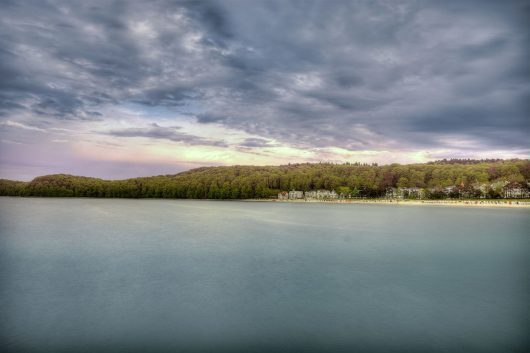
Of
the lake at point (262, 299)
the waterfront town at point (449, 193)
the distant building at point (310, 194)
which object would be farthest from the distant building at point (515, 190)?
the lake at point (262, 299)

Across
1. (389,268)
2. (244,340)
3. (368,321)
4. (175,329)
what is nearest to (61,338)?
(175,329)

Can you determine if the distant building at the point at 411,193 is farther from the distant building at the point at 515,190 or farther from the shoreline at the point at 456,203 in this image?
the distant building at the point at 515,190

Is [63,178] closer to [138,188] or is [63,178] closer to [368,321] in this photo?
[138,188]

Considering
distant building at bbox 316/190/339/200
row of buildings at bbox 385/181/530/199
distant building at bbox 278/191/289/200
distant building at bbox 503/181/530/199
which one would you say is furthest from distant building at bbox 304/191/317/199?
distant building at bbox 503/181/530/199

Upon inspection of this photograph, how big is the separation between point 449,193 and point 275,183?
64.5 meters

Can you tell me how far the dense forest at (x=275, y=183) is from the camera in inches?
5172

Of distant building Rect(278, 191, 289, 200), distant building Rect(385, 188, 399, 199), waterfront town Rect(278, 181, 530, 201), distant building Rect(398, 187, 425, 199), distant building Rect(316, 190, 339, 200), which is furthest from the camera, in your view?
distant building Rect(278, 191, 289, 200)

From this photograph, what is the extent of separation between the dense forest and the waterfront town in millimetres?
2382

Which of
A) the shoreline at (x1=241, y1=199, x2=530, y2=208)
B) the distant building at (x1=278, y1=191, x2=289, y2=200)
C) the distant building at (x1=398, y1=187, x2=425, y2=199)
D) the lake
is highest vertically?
the distant building at (x1=398, y1=187, x2=425, y2=199)

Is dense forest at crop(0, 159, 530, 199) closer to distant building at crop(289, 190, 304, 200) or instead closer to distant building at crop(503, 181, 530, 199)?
distant building at crop(289, 190, 304, 200)

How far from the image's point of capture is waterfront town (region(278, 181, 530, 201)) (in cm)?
10147

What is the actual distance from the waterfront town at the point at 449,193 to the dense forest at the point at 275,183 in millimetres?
2382

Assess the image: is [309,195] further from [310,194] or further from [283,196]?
[283,196]

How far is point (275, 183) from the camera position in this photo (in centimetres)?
15175
